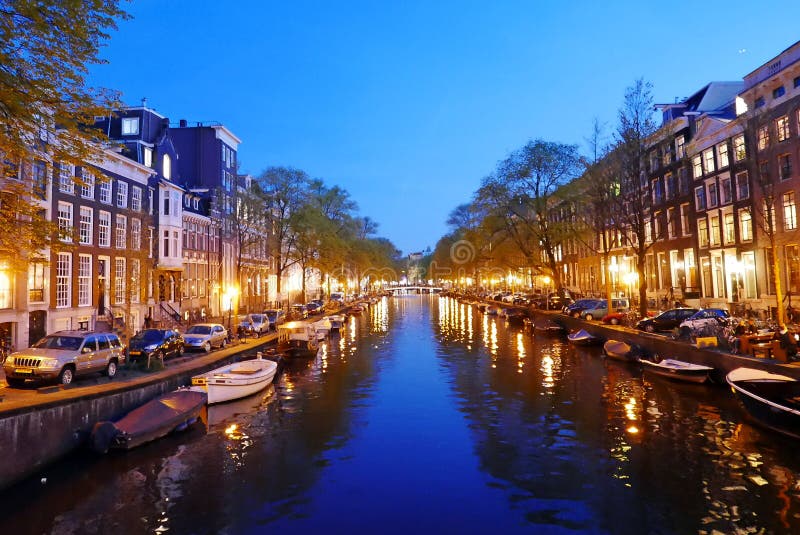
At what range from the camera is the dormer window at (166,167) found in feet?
165

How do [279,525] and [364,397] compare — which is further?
[364,397]

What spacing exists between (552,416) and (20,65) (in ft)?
67.6

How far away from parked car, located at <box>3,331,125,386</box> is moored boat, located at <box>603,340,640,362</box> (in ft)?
94.2

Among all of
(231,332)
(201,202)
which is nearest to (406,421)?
(231,332)

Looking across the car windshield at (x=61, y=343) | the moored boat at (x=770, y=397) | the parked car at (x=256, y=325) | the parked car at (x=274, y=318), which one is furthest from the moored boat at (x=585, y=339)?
the car windshield at (x=61, y=343)

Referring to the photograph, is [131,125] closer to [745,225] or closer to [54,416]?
[54,416]

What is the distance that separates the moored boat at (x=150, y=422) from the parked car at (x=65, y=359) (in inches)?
149

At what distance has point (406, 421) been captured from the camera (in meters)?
20.0

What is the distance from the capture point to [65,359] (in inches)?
765

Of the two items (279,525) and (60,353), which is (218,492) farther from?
(60,353)

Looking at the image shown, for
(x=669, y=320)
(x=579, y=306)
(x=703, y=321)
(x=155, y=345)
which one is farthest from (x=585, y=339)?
(x=155, y=345)

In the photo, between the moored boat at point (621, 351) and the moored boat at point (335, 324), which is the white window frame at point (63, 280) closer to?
the moored boat at point (335, 324)

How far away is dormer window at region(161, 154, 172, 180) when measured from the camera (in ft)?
165

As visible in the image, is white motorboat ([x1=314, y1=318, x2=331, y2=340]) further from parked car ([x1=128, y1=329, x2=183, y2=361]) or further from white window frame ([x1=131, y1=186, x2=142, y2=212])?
white window frame ([x1=131, y1=186, x2=142, y2=212])
